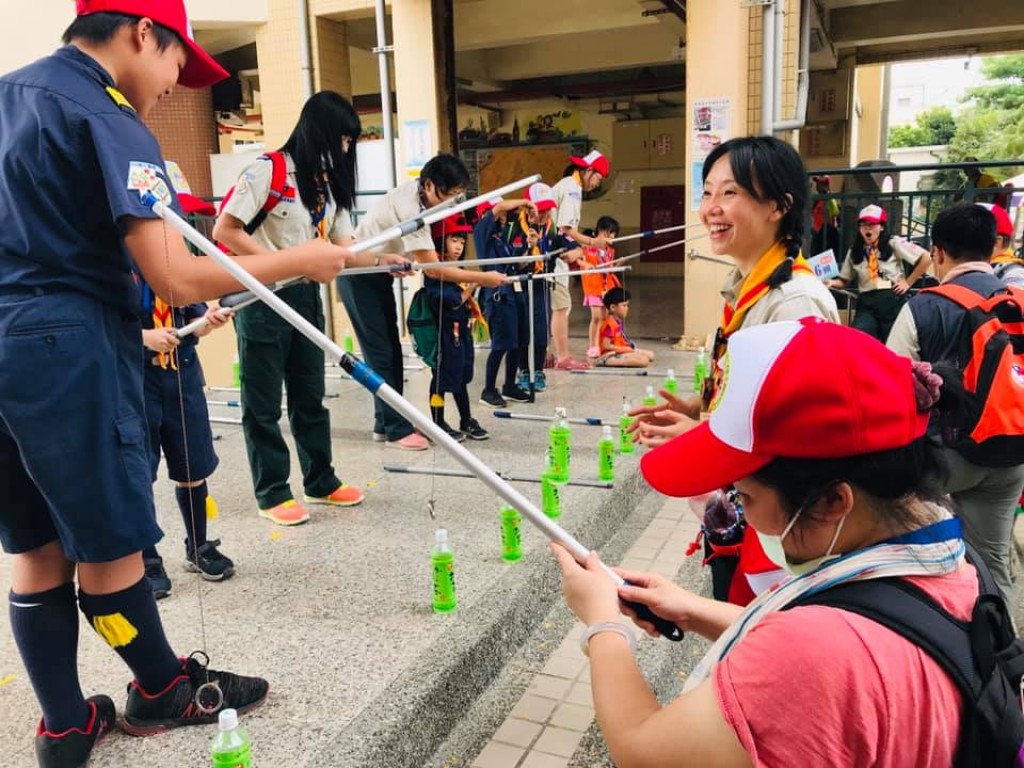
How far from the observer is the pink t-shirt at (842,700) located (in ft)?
3.01

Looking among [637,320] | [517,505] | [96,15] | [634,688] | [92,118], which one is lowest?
[637,320]

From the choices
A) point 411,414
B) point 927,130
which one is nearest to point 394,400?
point 411,414

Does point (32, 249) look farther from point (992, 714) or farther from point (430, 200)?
point (430, 200)

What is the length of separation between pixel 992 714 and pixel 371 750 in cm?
166

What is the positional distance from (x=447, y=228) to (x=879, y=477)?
14.4 ft

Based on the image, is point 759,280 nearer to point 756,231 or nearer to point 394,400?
point 756,231

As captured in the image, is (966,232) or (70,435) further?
(966,232)

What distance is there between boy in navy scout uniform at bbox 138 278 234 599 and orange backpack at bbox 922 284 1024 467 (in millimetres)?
2739

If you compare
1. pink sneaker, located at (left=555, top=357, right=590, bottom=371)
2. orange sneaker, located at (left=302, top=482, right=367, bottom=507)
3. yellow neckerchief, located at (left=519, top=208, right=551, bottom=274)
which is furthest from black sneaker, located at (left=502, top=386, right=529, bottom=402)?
orange sneaker, located at (left=302, top=482, right=367, bottom=507)

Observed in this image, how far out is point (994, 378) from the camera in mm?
2734

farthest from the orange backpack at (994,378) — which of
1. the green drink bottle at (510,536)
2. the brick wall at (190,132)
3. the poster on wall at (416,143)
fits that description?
the brick wall at (190,132)

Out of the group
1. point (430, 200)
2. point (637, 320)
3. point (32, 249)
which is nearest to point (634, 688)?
point (32, 249)

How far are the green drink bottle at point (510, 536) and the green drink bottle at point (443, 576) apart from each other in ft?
1.51

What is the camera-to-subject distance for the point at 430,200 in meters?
4.67
